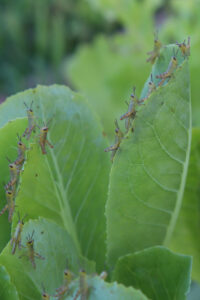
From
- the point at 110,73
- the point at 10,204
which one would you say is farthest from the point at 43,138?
the point at 110,73

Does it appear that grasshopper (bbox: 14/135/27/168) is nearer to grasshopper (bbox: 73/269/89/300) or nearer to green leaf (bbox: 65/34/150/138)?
grasshopper (bbox: 73/269/89/300)

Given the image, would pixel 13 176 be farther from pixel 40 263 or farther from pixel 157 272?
pixel 157 272

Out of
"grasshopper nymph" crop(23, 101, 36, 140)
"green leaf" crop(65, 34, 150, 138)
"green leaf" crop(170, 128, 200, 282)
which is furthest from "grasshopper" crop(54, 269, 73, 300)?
"green leaf" crop(65, 34, 150, 138)

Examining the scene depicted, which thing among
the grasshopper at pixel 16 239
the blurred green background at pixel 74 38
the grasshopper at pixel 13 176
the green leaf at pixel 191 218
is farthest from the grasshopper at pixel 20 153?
the blurred green background at pixel 74 38

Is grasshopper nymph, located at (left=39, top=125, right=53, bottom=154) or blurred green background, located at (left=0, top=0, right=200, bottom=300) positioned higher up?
blurred green background, located at (left=0, top=0, right=200, bottom=300)

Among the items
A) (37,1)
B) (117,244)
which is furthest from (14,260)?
(37,1)

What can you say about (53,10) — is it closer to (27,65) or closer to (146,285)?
(27,65)
